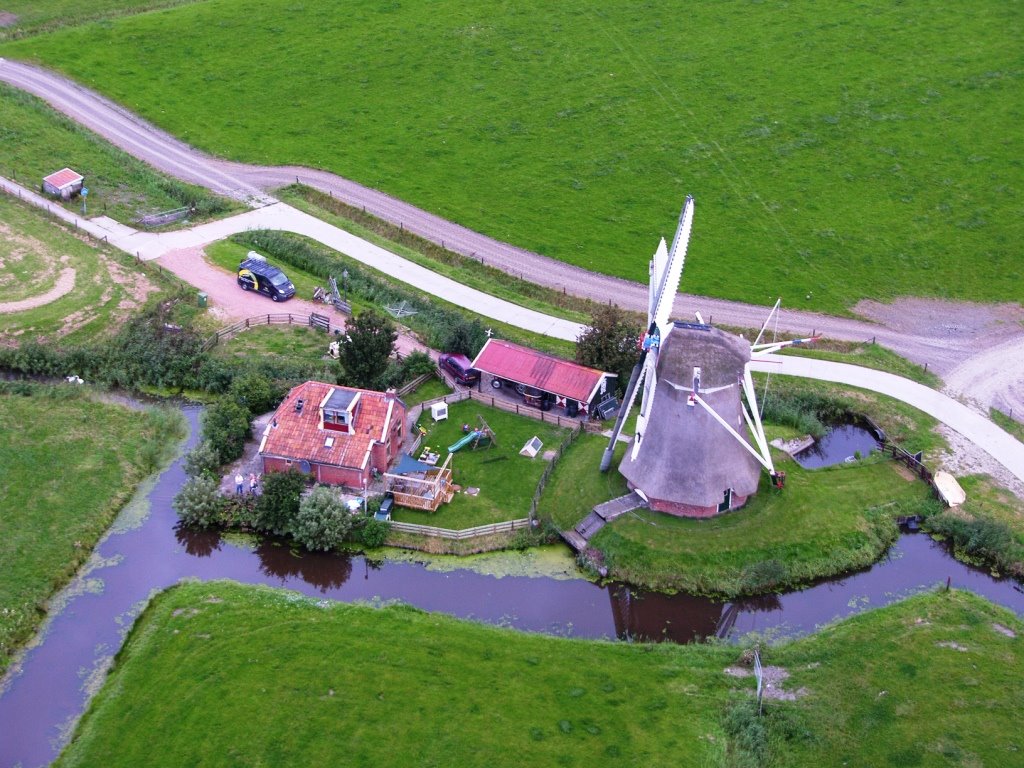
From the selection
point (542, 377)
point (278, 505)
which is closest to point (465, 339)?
point (542, 377)

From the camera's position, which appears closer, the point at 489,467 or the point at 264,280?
the point at 489,467

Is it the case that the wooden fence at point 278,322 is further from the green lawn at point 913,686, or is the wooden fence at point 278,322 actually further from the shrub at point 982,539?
the shrub at point 982,539

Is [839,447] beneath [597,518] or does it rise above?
beneath

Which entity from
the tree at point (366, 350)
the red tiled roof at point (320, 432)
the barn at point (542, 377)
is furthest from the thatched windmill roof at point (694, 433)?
the tree at point (366, 350)

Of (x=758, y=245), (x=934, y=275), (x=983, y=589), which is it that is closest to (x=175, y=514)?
(x=983, y=589)

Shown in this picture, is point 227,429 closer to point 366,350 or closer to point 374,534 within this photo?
point 366,350

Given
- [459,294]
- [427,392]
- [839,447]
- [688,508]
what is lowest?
[459,294]
